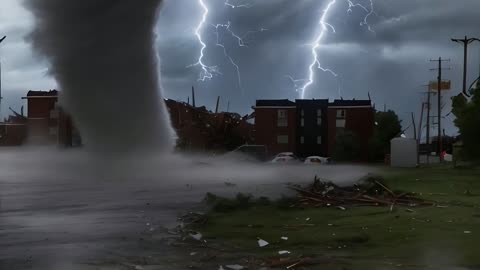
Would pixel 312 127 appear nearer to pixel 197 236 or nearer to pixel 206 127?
pixel 206 127

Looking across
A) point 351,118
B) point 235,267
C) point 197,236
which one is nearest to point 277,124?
point 351,118

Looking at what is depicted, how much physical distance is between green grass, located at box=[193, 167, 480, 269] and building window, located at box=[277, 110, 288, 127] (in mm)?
75957

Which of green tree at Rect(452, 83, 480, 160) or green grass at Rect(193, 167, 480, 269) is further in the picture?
green tree at Rect(452, 83, 480, 160)

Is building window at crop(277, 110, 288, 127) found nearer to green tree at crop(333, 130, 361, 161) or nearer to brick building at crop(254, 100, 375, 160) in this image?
brick building at crop(254, 100, 375, 160)

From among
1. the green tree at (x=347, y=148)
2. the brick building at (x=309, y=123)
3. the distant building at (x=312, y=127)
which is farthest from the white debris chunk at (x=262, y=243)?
the distant building at (x=312, y=127)

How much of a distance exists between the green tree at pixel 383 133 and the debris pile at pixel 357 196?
212ft

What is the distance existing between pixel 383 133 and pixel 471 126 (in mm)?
48363

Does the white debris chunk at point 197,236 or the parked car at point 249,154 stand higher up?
the parked car at point 249,154

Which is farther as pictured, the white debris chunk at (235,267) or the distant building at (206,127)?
the distant building at (206,127)

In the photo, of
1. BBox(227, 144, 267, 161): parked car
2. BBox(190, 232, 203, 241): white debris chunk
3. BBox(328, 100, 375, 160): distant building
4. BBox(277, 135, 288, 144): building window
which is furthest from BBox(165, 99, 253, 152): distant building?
BBox(190, 232, 203, 241): white debris chunk

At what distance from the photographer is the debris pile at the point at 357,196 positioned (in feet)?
56.3

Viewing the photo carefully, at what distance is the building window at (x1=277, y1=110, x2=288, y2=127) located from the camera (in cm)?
9425

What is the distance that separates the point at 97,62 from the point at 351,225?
88.1 ft

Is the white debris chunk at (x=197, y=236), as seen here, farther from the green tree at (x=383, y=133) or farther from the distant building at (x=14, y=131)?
the green tree at (x=383, y=133)
